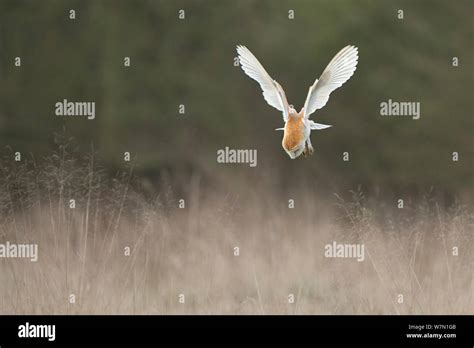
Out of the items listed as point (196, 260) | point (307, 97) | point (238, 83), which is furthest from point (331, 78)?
point (238, 83)

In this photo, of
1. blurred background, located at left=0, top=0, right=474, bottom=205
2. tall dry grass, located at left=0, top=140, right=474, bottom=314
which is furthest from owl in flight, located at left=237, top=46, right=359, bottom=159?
blurred background, located at left=0, top=0, right=474, bottom=205

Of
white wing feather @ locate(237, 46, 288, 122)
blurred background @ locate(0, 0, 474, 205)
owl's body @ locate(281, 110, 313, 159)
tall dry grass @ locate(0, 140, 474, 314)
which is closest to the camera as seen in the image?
owl's body @ locate(281, 110, 313, 159)

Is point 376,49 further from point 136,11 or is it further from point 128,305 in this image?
point 128,305

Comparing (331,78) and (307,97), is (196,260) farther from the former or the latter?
(331,78)

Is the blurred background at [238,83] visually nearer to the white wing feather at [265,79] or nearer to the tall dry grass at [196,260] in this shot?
the tall dry grass at [196,260]

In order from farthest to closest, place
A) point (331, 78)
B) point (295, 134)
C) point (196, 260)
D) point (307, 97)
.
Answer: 1. point (196, 260)
2. point (331, 78)
3. point (307, 97)
4. point (295, 134)

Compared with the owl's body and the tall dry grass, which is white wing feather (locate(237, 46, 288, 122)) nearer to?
the owl's body

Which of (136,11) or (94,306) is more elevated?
(136,11)

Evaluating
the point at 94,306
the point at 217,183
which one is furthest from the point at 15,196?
the point at 217,183
